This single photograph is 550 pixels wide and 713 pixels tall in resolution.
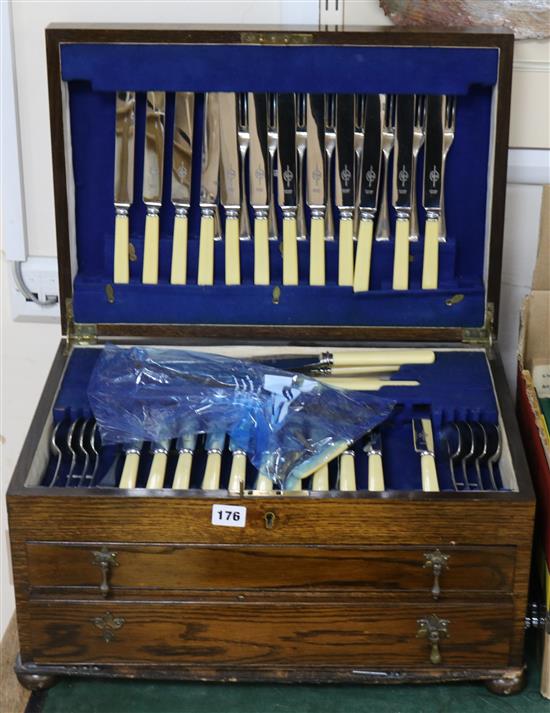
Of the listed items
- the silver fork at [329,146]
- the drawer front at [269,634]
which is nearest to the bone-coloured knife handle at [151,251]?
the silver fork at [329,146]

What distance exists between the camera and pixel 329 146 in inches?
51.4

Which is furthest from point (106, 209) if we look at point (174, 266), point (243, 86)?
point (243, 86)

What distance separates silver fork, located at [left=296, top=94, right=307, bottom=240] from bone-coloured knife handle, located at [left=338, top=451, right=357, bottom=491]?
0.96 feet

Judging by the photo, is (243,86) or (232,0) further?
(232,0)

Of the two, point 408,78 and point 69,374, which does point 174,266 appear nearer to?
point 69,374

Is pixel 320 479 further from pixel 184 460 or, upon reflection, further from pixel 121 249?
pixel 121 249

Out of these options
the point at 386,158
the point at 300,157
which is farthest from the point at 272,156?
the point at 386,158

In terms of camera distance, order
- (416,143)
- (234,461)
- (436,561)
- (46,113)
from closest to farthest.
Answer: (436,561) → (234,461) → (416,143) → (46,113)

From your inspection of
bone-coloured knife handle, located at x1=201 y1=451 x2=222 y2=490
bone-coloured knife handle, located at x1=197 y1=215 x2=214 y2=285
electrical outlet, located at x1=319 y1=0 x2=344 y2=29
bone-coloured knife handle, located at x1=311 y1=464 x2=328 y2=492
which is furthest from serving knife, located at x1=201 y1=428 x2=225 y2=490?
electrical outlet, located at x1=319 y1=0 x2=344 y2=29

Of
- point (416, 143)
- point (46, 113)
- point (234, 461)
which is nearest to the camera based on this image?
point (234, 461)

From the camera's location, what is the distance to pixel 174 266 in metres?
1.33

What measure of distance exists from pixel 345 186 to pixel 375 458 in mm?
339

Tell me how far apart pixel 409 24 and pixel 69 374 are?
59 centimetres

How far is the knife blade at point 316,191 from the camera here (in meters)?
1.30
